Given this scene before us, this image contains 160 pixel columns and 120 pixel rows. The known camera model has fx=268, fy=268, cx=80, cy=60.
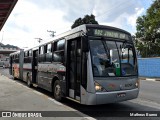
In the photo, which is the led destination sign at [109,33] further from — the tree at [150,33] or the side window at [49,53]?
the tree at [150,33]

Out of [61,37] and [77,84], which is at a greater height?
[61,37]

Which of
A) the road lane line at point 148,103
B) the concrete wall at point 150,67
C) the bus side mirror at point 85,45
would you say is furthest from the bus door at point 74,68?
the concrete wall at point 150,67

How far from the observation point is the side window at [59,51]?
10836 millimetres

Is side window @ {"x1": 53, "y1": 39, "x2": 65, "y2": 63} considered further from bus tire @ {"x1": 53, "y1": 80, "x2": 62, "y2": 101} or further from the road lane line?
the road lane line

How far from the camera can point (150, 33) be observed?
156 feet

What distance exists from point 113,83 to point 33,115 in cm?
280

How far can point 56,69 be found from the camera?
11.4m

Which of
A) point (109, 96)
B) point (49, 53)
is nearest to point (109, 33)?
point (109, 96)

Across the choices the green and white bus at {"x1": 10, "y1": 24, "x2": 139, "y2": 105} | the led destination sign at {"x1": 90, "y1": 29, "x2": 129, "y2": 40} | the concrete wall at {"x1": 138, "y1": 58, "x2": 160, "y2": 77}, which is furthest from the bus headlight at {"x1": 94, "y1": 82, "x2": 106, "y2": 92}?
the concrete wall at {"x1": 138, "y1": 58, "x2": 160, "y2": 77}

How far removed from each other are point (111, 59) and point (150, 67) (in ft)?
75.8

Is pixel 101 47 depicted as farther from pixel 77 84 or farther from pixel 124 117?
pixel 124 117

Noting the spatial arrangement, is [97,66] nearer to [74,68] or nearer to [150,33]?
[74,68]

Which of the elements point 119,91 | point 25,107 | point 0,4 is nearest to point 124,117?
point 119,91

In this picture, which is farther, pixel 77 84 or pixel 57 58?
pixel 57 58
